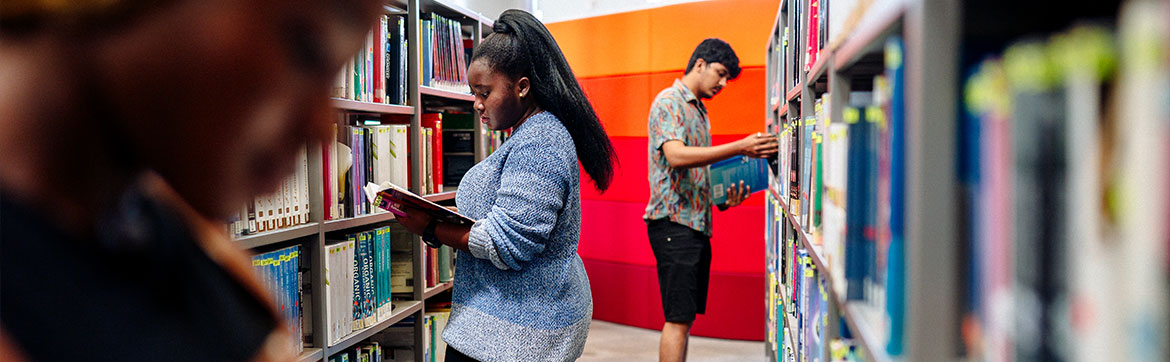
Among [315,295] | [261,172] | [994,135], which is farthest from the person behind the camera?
[315,295]

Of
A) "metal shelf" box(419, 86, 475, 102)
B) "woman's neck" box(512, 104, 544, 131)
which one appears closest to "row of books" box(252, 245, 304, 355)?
"woman's neck" box(512, 104, 544, 131)

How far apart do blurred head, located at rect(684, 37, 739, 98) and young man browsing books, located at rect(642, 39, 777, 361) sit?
17 centimetres

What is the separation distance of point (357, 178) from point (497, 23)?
2.74 ft

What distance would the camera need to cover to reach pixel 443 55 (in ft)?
9.86

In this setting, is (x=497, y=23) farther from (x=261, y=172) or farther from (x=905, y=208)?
(x=261, y=172)

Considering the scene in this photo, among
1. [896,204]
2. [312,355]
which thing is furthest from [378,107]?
[896,204]

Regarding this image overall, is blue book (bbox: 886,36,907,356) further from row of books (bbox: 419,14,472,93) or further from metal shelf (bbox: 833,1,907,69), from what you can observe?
row of books (bbox: 419,14,472,93)

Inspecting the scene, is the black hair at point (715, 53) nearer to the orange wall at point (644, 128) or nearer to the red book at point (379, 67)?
the orange wall at point (644, 128)

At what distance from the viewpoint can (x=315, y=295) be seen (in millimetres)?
2174

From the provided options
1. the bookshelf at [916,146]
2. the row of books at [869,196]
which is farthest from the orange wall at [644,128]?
the bookshelf at [916,146]

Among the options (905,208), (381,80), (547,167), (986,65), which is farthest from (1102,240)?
(381,80)

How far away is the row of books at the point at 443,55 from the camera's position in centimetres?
284

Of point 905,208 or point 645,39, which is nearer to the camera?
point 905,208

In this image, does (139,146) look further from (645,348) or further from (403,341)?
(645,348)
